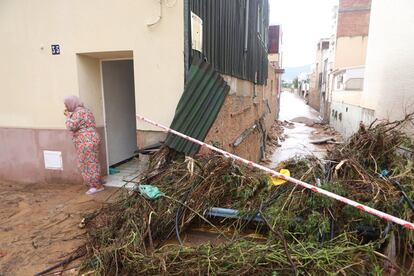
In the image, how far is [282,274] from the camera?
1.89m

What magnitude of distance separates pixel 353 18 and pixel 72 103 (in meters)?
22.5

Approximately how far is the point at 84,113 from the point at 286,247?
11.9 feet

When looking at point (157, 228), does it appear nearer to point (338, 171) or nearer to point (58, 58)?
point (338, 171)

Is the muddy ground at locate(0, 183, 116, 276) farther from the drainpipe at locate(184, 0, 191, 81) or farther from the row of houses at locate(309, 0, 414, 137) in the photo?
the row of houses at locate(309, 0, 414, 137)

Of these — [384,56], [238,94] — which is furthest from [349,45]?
[238,94]

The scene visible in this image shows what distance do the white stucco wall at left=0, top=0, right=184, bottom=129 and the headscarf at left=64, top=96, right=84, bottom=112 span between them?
34cm

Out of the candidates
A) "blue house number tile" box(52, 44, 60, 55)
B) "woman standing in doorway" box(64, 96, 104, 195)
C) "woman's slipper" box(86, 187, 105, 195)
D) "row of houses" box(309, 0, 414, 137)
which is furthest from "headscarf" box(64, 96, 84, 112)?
"row of houses" box(309, 0, 414, 137)

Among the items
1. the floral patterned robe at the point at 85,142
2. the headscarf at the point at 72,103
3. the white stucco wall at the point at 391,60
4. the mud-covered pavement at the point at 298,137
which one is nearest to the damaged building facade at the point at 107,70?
the headscarf at the point at 72,103

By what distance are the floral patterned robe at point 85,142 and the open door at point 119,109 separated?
96 centimetres

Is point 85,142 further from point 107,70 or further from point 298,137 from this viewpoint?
point 298,137

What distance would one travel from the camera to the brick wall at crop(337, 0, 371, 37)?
65.0ft

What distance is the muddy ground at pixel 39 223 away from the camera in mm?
2764

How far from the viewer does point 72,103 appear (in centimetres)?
423

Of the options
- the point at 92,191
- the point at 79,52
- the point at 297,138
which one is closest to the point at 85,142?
the point at 92,191
